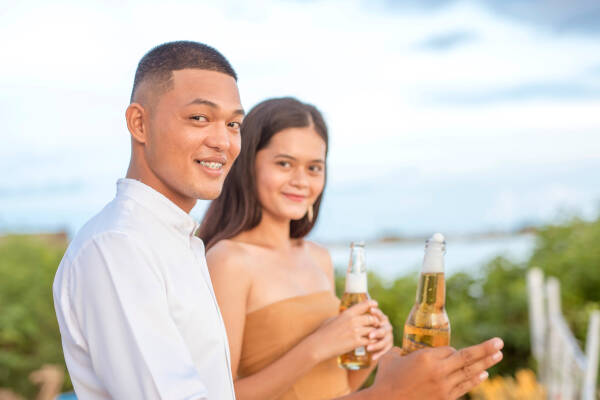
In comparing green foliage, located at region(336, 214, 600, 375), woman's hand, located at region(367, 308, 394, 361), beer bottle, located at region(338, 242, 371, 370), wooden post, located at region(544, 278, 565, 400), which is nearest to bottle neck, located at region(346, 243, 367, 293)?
beer bottle, located at region(338, 242, 371, 370)

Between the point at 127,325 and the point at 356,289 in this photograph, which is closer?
the point at 127,325

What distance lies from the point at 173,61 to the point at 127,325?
649mm

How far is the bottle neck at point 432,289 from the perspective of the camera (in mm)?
1759

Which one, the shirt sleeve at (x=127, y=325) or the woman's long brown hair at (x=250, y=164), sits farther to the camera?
the woman's long brown hair at (x=250, y=164)

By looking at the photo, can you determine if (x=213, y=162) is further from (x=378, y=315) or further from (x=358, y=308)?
(x=378, y=315)

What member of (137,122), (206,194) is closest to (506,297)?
(206,194)

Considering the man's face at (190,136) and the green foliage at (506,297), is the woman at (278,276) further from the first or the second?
the green foliage at (506,297)

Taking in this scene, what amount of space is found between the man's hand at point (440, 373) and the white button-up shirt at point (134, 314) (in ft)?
1.47

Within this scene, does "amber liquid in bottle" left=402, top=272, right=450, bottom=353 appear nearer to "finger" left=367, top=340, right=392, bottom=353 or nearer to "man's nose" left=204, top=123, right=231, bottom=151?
"finger" left=367, top=340, right=392, bottom=353

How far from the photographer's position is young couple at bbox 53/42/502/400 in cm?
121

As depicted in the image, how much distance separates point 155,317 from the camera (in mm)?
1234

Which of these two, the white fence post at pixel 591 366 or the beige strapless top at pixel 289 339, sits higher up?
the beige strapless top at pixel 289 339

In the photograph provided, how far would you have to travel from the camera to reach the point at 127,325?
47.0 inches

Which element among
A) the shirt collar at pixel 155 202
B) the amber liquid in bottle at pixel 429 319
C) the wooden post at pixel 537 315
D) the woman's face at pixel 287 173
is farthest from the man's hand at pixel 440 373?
the wooden post at pixel 537 315
